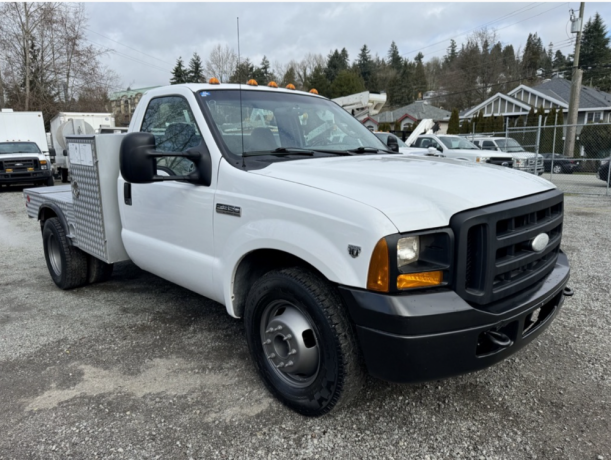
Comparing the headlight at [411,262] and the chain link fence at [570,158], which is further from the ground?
the headlight at [411,262]

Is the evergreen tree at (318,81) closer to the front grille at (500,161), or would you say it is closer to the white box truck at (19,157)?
the white box truck at (19,157)

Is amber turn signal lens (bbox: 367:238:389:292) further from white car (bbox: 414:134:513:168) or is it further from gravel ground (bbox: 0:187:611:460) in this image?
white car (bbox: 414:134:513:168)

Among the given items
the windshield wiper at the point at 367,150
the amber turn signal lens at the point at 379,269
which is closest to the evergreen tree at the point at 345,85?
the windshield wiper at the point at 367,150

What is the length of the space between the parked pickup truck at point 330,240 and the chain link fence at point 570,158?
12.8m

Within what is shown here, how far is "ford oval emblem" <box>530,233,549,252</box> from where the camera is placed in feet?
8.49

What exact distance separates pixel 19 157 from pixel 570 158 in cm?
2093

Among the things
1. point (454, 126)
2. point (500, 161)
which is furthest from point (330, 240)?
point (454, 126)

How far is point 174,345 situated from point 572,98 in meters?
25.3

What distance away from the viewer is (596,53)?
210ft

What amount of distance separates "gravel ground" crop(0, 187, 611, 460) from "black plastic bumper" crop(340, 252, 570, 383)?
52 centimetres

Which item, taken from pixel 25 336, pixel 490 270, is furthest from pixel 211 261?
pixel 25 336

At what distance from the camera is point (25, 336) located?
4.03 m

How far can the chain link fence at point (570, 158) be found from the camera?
16.2m

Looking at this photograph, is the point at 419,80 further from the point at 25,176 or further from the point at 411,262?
the point at 411,262
